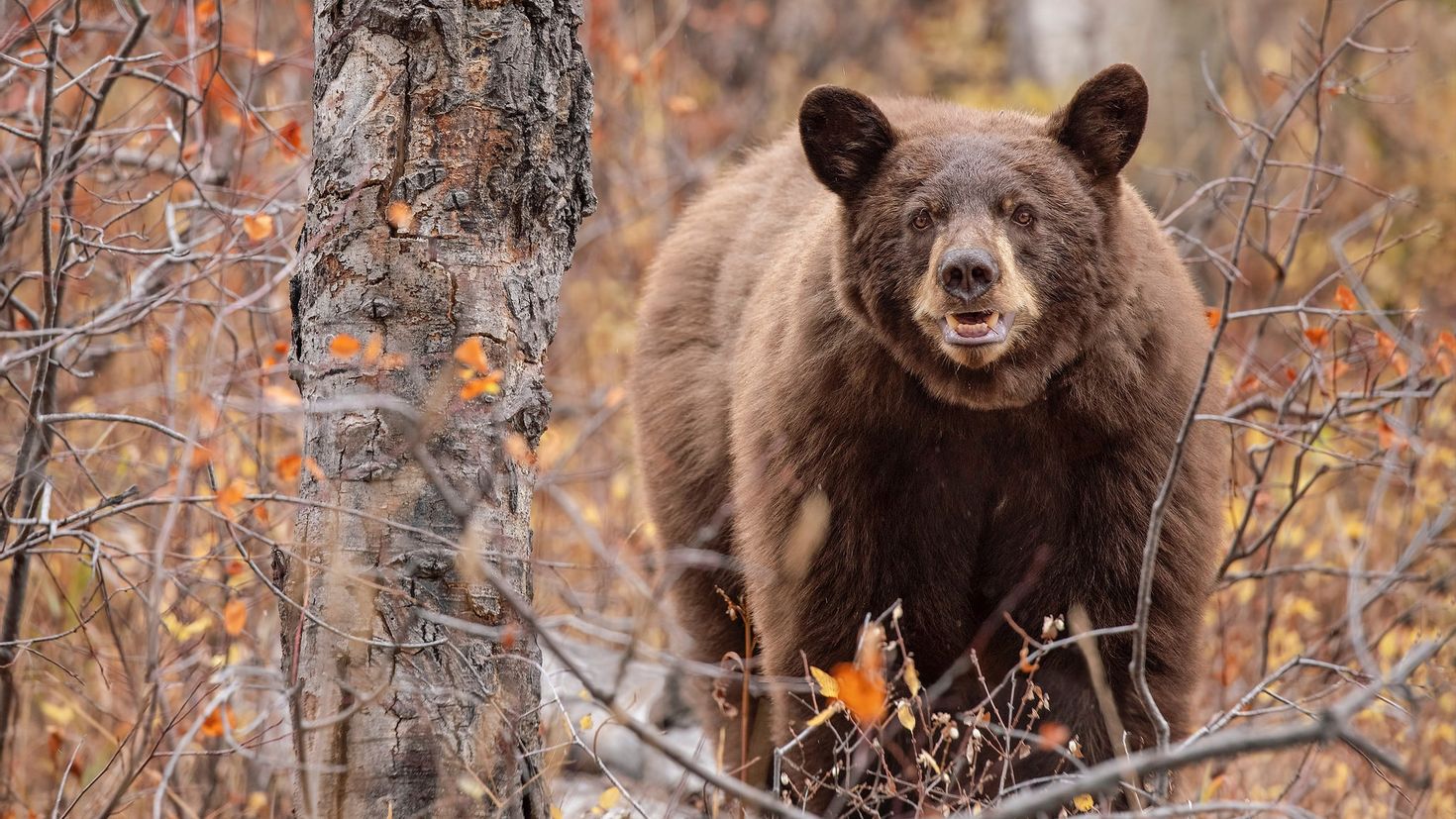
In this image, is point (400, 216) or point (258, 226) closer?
point (400, 216)

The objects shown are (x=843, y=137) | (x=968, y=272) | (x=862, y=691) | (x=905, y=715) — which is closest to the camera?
(x=862, y=691)

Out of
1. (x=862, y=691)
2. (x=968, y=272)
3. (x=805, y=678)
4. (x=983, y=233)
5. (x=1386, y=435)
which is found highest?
(x=983, y=233)

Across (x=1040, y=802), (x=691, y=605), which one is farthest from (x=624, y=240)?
(x=1040, y=802)

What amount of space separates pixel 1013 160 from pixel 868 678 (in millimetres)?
1886

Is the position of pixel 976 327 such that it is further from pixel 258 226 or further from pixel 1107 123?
pixel 258 226

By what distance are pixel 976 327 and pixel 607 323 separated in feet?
18.9

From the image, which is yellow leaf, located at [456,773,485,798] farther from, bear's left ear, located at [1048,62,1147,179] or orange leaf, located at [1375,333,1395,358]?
orange leaf, located at [1375,333,1395,358]

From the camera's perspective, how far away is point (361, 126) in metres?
3.12

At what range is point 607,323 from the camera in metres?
9.18

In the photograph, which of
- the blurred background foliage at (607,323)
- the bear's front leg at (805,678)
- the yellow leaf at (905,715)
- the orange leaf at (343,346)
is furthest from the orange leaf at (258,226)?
the yellow leaf at (905,715)

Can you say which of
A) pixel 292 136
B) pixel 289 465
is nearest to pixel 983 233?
pixel 289 465

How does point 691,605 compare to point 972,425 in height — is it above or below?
below

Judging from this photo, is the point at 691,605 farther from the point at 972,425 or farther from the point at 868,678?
the point at 868,678

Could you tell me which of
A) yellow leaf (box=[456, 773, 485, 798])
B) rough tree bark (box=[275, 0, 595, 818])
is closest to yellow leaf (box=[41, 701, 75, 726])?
rough tree bark (box=[275, 0, 595, 818])
